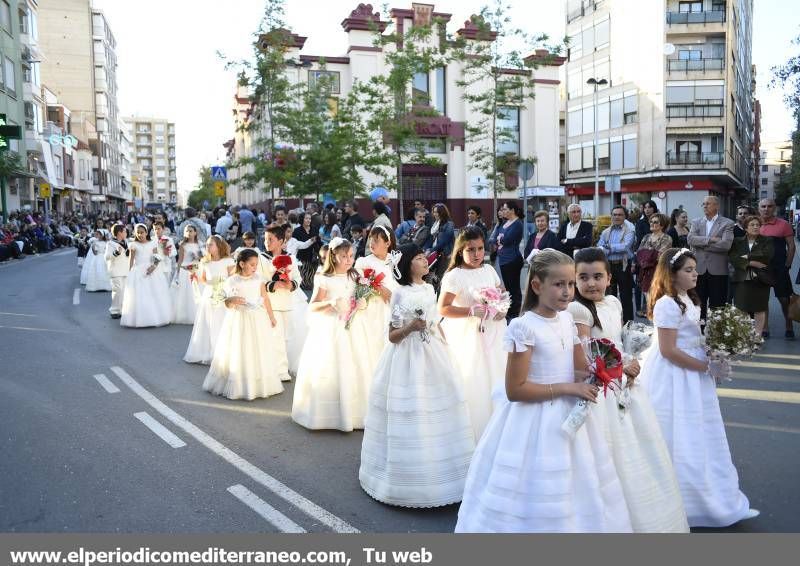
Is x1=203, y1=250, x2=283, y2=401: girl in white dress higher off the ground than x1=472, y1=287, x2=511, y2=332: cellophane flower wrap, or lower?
lower

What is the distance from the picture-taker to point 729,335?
430cm

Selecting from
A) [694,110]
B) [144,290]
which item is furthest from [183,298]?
[694,110]

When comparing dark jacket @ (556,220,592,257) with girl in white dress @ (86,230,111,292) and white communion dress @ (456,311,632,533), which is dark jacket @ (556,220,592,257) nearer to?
white communion dress @ (456,311,632,533)

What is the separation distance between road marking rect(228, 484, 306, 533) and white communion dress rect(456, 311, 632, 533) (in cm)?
136

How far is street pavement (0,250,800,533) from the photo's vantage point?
183 inches

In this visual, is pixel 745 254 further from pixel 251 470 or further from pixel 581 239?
pixel 251 470

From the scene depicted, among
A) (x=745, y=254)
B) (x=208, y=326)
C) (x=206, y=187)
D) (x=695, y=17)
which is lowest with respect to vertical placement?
(x=208, y=326)

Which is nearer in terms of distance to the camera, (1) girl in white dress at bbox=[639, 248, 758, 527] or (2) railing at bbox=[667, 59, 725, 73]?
(1) girl in white dress at bbox=[639, 248, 758, 527]

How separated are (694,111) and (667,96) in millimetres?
2437

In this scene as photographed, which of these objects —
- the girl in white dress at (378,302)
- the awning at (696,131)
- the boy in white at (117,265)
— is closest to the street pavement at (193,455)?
the girl in white dress at (378,302)

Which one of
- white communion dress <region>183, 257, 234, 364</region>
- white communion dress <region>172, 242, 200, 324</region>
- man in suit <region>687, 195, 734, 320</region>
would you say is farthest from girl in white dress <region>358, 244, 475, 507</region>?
white communion dress <region>172, 242, 200, 324</region>

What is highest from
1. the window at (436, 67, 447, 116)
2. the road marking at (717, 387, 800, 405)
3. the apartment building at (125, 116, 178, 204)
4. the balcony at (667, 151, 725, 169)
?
the apartment building at (125, 116, 178, 204)

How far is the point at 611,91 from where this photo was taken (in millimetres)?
53000

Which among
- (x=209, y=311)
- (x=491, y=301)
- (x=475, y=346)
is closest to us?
(x=491, y=301)
